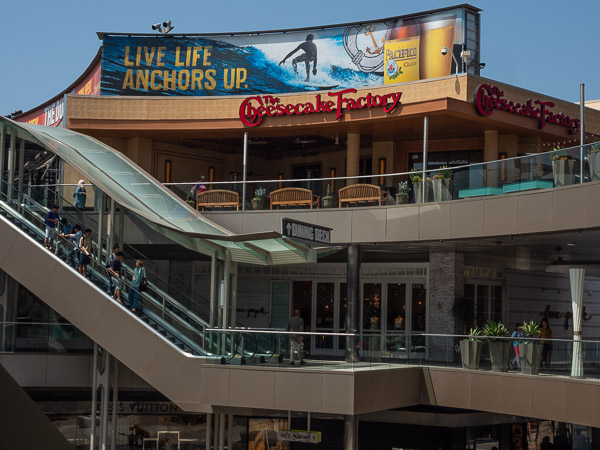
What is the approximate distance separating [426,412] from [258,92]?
14389mm

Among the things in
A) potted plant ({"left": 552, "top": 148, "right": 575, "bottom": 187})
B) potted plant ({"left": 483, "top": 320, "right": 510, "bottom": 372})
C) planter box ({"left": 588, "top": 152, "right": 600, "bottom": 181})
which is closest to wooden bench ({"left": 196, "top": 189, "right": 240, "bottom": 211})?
potted plant ({"left": 483, "top": 320, "right": 510, "bottom": 372})

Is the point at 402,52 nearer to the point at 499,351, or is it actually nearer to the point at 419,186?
the point at 419,186

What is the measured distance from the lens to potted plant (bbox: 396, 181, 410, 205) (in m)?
22.6

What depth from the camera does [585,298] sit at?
31.4 metres

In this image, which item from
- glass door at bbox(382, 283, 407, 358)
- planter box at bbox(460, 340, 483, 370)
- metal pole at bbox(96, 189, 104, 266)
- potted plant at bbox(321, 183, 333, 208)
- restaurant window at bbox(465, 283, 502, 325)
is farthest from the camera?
glass door at bbox(382, 283, 407, 358)

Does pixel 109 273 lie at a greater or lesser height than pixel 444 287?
greater

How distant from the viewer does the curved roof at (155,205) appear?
18.6 m

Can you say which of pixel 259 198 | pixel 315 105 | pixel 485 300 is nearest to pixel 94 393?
pixel 259 198

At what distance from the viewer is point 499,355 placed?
62.0 ft

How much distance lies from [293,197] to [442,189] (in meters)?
4.64

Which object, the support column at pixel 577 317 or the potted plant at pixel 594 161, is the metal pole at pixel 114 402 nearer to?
the support column at pixel 577 317

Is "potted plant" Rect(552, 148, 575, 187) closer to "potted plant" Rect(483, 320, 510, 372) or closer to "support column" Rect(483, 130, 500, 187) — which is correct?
"potted plant" Rect(483, 320, 510, 372)

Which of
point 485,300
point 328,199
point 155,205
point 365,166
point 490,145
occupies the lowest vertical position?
point 485,300

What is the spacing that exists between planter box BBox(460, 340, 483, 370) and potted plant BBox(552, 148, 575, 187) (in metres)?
4.20
